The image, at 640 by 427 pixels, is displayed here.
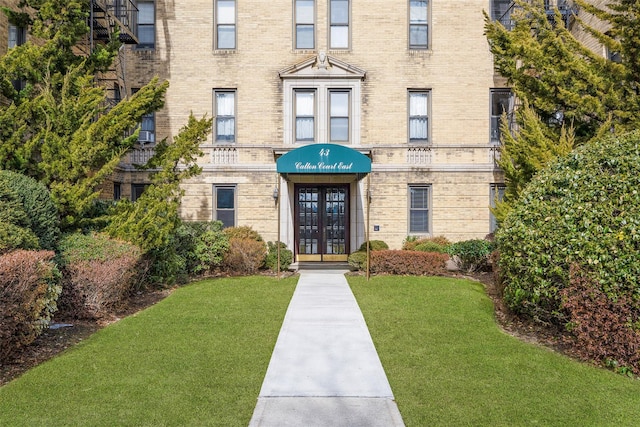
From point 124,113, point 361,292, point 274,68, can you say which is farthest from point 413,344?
point 274,68

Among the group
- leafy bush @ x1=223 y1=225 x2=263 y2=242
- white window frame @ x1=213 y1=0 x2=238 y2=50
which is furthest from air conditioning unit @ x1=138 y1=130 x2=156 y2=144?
leafy bush @ x1=223 y1=225 x2=263 y2=242

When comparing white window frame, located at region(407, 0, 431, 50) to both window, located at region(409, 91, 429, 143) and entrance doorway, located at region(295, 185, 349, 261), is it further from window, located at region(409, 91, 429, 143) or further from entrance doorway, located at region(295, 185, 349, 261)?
entrance doorway, located at region(295, 185, 349, 261)

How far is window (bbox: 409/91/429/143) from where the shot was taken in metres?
16.3

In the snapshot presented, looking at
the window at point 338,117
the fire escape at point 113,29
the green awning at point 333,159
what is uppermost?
the fire escape at point 113,29

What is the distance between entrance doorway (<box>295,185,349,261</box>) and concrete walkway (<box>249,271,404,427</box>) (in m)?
7.61

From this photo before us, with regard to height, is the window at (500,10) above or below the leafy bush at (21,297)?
above

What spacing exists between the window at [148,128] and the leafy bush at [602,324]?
47.5 feet

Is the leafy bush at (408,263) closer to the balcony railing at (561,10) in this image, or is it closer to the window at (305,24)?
the window at (305,24)

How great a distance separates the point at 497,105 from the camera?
16312mm

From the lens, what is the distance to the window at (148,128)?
642 inches

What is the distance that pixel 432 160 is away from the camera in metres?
16.2

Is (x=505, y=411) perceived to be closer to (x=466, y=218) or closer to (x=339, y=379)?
(x=339, y=379)

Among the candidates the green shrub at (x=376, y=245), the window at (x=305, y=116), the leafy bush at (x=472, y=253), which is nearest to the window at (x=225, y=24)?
the window at (x=305, y=116)

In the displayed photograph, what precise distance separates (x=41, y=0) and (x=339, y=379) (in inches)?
408
